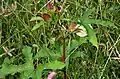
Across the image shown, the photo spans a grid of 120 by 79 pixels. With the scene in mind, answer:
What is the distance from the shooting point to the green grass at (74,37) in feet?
4.54

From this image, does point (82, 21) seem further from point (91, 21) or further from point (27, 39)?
point (27, 39)

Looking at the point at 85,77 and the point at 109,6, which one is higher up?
the point at 109,6

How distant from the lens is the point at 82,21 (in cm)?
98

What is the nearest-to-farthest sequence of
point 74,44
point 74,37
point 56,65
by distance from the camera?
point 56,65
point 74,44
point 74,37

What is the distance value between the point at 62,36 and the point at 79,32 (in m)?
0.05

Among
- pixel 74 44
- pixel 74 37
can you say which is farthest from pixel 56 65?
pixel 74 37

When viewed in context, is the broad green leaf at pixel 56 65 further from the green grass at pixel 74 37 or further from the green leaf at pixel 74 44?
the green grass at pixel 74 37

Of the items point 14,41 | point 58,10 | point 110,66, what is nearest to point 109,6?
point 110,66

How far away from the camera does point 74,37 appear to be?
4.53 feet

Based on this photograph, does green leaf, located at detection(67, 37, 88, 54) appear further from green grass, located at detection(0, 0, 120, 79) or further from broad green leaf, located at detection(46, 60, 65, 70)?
green grass, located at detection(0, 0, 120, 79)

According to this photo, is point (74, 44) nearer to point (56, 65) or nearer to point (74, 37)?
point (56, 65)

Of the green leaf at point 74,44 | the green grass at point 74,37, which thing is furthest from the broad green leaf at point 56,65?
the green grass at point 74,37

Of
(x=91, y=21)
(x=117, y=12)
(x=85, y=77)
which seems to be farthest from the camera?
(x=117, y=12)

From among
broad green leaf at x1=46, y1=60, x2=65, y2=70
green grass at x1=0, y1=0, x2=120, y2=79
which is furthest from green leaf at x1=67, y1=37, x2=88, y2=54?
green grass at x1=0, y1=0, x2=120, y2=79
